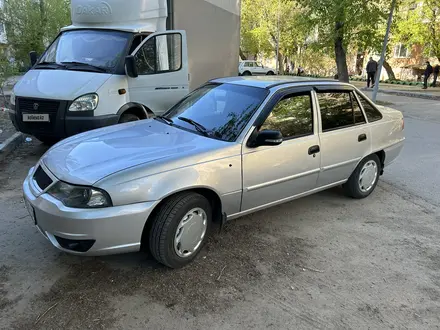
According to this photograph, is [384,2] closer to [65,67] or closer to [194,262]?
[65,67]

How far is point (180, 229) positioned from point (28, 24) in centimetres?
2169

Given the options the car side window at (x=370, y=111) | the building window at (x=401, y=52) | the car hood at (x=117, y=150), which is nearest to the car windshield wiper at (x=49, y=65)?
the car hood at (x=117, y=150)

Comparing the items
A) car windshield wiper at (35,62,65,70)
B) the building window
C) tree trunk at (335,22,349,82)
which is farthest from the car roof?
the building window

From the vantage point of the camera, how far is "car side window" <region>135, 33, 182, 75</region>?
6.45 meters

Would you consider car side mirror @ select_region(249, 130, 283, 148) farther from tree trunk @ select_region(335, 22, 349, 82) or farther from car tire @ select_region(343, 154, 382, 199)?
tree trunk @ select_region(335, 22, 349, 82)

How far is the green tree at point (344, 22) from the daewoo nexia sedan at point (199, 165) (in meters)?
10.2

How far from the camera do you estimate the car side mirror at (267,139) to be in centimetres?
341

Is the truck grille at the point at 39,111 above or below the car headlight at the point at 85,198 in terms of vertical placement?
above

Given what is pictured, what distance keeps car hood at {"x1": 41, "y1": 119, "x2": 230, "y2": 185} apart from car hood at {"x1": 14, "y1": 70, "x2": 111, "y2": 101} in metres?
2.13

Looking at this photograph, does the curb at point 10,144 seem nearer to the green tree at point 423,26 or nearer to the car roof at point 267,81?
the car roof at point 267,81

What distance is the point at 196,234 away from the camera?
3291 millimetres

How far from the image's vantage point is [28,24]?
2052cm

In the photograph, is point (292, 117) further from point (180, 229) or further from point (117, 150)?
point (117, 150)

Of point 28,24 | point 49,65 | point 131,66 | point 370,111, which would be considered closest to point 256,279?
point 370,111
